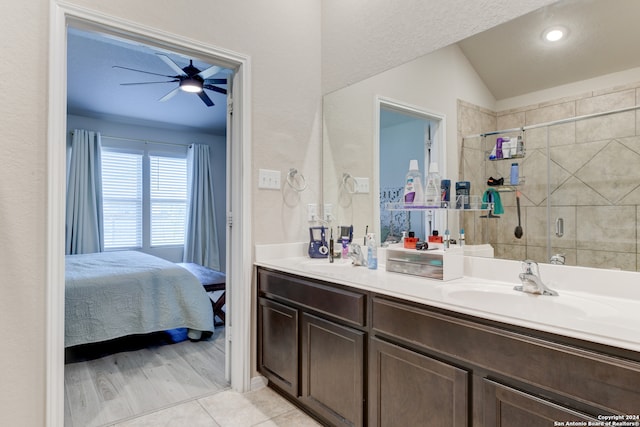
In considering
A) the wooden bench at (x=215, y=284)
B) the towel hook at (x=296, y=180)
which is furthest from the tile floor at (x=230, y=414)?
the towel hook at (x=296, y=180)

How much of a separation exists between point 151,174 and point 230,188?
12.6 feet

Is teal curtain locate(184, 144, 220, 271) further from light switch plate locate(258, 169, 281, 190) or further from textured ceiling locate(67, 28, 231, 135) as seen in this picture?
light switch plate locate(258, 169, 281, 190)

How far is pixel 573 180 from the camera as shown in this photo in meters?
1.42

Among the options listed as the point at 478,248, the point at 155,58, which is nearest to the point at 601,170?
the point at 478,248

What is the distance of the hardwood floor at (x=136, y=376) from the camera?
2062 millimetres

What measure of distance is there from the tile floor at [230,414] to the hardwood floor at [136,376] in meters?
0.09

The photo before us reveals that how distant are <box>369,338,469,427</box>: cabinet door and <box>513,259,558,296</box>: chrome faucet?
47 cm

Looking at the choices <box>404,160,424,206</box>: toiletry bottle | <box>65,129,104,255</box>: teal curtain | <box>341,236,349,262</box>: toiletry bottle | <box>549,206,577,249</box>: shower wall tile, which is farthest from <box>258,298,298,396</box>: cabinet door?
<box>65,129,104,255</box>: teal curtain

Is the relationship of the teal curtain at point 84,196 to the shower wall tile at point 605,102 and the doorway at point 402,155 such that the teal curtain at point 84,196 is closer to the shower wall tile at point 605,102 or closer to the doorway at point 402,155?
the doorway at point 402,155

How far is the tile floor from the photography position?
6.18 feet

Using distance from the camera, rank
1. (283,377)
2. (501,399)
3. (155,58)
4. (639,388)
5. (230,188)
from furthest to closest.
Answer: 1. (155,58)
2. (230,188)
3. (283,377)
4. (501,399)
5. (639,388)

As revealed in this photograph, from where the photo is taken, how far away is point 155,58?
10.8 ft

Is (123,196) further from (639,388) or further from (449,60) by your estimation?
(639,388)

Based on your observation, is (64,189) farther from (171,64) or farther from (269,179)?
(171,64)
